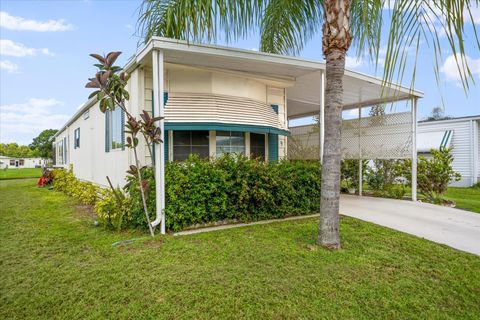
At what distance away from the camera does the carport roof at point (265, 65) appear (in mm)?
5727

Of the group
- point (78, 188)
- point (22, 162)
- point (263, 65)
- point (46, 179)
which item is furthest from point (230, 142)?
point (22, 162)

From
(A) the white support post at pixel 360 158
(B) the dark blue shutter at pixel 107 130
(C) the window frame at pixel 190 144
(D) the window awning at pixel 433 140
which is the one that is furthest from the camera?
(D) the window awning at pixel 433 140

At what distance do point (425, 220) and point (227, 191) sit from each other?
471 centimetres

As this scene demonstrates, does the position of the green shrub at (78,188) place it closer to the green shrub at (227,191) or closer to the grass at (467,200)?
the green shrub at (227,191)

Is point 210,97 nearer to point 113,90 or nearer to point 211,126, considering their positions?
point 211,126

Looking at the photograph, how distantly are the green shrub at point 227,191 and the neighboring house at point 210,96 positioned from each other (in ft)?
1.67

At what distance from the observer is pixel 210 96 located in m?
7.30

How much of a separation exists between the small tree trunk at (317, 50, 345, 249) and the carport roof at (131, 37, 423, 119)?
703 mm

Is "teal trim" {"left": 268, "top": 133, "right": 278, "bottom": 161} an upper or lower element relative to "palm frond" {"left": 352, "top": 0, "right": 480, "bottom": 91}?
lower

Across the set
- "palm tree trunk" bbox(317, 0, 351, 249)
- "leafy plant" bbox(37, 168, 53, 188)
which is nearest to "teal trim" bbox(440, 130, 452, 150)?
"palm tree trunk" bbox(317, 0, 351, 249)

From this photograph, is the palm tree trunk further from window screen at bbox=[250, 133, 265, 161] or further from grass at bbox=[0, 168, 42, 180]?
grass at bbox=[0, 168, 42, 180]

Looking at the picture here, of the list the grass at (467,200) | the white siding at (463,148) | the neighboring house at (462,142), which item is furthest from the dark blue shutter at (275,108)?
the white siding at (463,148)

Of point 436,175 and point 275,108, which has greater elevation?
point 275,108

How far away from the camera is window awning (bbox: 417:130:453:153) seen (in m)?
16.8
